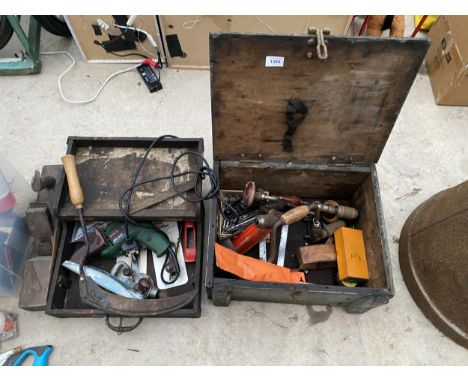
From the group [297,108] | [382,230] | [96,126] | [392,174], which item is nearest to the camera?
[297,108]

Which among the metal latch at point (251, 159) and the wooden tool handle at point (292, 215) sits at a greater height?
the metal latch at point (251, 159)

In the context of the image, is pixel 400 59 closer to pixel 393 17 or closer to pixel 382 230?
pixel 382 230

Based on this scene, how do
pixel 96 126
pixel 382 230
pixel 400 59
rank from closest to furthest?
pixel 400 59, pixel 382 230, pixel 96 126

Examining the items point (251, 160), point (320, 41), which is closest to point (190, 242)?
point (251, 160)

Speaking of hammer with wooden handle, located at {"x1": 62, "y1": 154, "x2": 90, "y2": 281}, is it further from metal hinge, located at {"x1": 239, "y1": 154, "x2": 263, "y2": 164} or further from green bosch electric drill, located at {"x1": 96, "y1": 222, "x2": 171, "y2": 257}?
metal hinge, located at {"x1": 239, "y1": 154, "x2": 263, "y2": 164}

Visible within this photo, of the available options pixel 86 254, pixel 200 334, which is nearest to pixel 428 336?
pixel 200 334

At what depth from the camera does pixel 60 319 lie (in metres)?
1.76

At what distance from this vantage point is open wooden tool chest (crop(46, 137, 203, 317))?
5.12 ft

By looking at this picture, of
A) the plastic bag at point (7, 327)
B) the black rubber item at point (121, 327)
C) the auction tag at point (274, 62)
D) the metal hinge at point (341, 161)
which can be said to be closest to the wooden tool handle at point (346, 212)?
Result: the metal hinge at point (341, 161)

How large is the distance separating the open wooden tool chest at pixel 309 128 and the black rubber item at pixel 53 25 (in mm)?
1793

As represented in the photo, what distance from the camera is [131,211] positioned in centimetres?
161

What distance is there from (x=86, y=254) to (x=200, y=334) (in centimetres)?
64

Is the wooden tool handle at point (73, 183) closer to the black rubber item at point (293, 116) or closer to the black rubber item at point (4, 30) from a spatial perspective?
the black rubber item at point (293, 116)

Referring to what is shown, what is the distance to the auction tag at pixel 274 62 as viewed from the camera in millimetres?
1247
